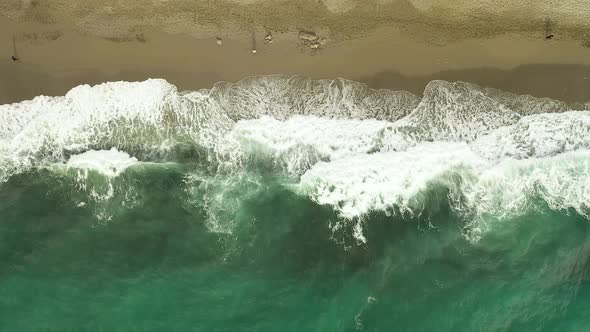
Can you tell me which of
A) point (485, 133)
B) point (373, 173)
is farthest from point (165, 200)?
point (485, 133)

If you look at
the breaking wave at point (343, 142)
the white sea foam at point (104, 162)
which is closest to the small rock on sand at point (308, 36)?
the breaking wave at point (343, 142)

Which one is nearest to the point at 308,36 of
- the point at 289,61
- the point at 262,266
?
the point at 289,61

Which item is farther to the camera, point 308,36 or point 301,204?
point 301,204

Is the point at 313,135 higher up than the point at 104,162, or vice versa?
the point at 313,135

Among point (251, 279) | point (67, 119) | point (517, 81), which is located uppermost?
point (517, 81)

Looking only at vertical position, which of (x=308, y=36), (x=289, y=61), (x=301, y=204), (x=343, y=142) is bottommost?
(x=301, y=204)

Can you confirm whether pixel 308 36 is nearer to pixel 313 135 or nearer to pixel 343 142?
pixel 313 135

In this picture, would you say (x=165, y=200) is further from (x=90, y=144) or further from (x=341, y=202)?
(x=341, y=202)
